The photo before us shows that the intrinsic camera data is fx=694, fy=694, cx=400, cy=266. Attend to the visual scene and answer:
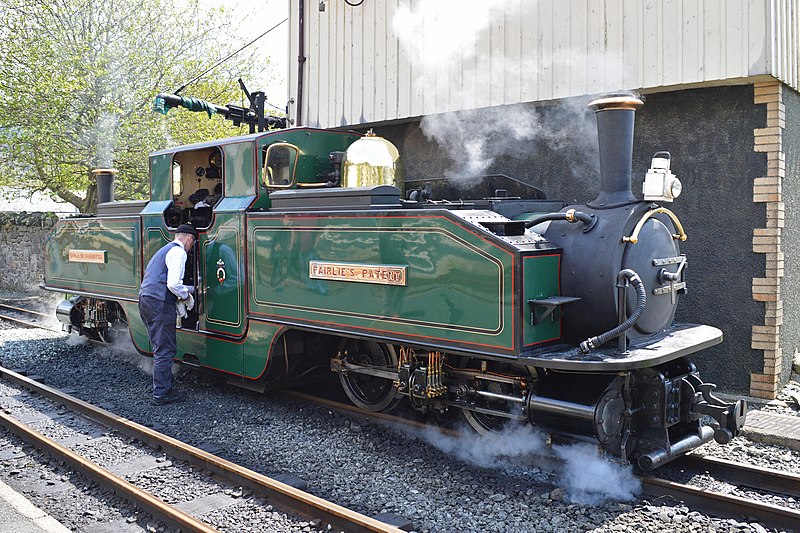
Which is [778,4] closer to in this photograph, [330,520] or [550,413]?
[550,413]

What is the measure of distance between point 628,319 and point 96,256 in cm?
621

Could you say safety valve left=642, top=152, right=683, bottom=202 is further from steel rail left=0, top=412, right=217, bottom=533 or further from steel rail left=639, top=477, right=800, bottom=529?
steel rail left=0, top=412, right=217, bottom=533

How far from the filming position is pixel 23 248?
54.2 ft

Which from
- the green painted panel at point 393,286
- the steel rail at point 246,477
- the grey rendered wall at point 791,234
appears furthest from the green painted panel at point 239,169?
the grey rendered wall at point 791,234

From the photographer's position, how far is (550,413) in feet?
13.2

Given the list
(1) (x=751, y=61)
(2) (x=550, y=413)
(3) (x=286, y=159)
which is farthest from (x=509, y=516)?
(1) (x=751, y=61)

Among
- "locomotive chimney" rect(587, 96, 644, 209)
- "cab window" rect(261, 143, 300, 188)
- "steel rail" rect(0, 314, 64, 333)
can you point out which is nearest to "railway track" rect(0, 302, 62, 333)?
"steel rail" rect(0, 314, 64, 333)

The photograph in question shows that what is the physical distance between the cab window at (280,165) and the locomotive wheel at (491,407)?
243 cm

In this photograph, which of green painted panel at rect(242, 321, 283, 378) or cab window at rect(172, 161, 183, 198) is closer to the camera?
green painted panel at rect(242, 321, 283, 378)

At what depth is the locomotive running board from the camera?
3.73 m

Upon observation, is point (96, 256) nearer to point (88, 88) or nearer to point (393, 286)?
point (393, 286)

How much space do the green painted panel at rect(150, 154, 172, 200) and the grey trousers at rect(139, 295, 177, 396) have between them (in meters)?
1.28

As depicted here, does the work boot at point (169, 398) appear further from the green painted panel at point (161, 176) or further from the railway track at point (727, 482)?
the green painted panel at point (161, 176)

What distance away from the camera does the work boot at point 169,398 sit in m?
6.16
